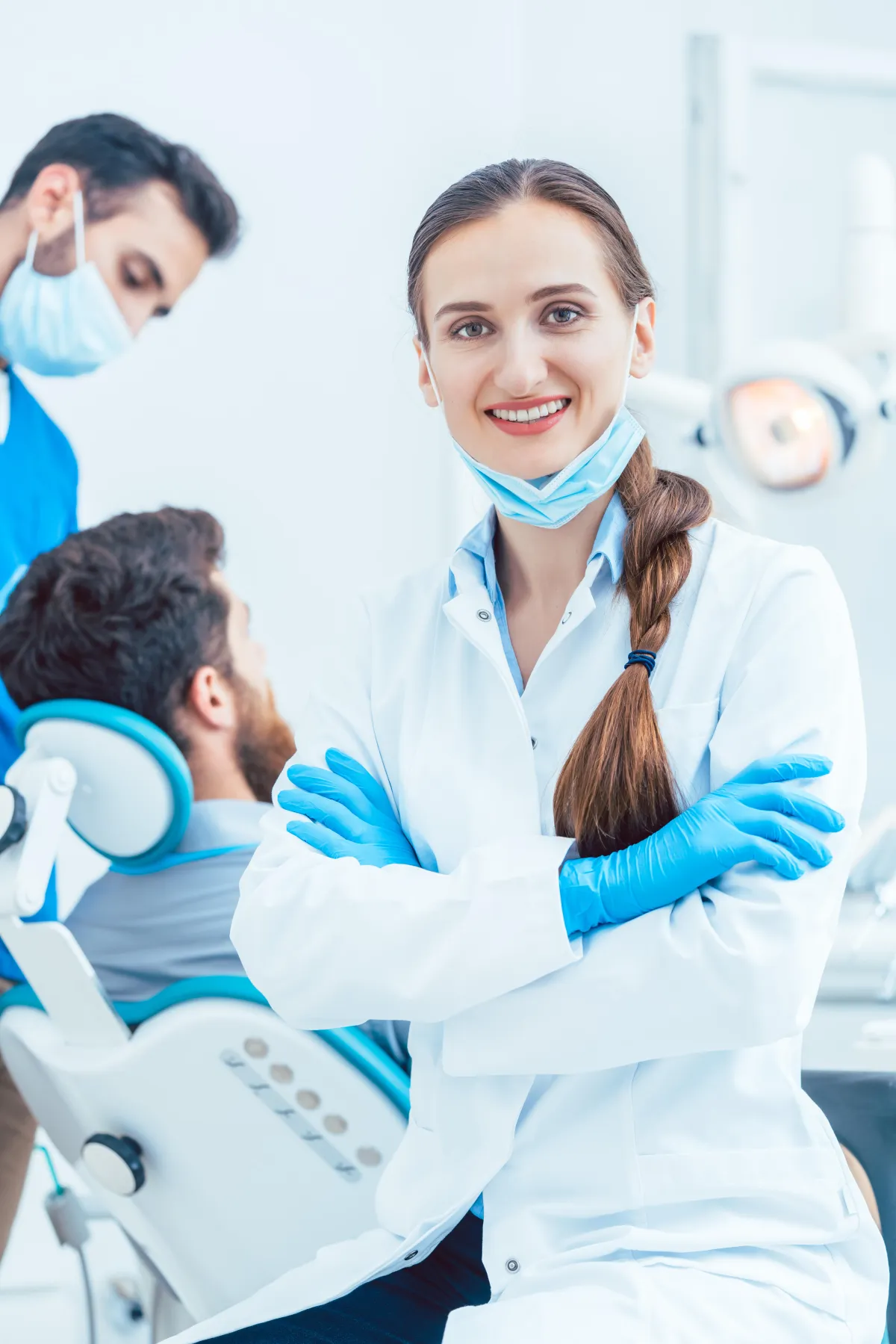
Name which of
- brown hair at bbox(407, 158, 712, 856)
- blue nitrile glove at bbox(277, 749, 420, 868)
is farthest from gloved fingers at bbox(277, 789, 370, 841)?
brown hair at bbox(407, 158, 712, 856)

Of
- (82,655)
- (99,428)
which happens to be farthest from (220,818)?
(99,428)

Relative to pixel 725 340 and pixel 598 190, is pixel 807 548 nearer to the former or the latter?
pixel 598 190

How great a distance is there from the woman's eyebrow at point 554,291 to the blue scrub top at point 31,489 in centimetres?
97

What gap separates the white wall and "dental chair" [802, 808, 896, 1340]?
82 centimetres

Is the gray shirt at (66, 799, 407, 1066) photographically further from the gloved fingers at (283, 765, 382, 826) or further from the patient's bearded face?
the gloved fingers at (283, 765, 382, 826)

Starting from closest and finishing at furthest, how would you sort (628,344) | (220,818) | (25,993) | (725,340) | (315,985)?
(315,985) → (628,344) → (25,993) → (220,818) → (725,340)

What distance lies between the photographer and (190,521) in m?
1.73

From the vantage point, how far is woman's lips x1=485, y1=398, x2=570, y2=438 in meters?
0.99

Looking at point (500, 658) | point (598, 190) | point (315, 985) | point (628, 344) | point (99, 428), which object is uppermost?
point (598, 190)

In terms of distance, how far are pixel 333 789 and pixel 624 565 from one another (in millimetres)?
325

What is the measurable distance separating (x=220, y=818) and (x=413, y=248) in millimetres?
866

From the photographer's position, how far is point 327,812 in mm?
1000

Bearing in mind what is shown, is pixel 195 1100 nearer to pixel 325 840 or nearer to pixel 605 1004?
pixel 325 840

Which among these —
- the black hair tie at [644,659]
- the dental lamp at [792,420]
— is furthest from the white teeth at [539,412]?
the dental lamp at [792,420]
